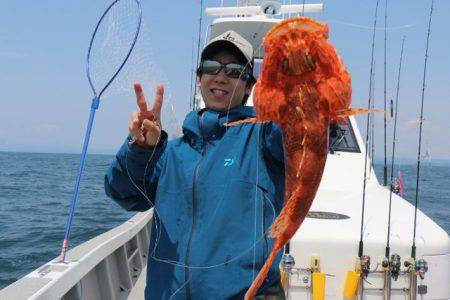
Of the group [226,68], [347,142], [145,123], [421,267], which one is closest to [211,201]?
[145,123]

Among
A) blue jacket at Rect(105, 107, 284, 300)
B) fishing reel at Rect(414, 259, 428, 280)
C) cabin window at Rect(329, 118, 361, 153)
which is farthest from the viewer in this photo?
cabin window at Rect(329, 118, 361, 153)

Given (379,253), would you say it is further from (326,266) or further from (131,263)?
(131,263)

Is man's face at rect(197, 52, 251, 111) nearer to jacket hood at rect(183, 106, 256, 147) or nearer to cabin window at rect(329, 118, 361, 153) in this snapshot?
jacket hood at rect(183, 106, 256, 147)

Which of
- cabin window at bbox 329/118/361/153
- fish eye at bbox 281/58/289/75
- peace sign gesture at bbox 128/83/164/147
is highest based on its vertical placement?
cabin window at bbox 329/118/361/153

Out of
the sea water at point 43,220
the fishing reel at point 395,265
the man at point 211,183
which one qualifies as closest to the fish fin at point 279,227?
the man at point 211,183

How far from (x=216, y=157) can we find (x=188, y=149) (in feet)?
0.67

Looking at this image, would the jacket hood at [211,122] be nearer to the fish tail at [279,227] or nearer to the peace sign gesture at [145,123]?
the peace sign gesture at [145,123]

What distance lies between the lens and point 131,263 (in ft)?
20.5

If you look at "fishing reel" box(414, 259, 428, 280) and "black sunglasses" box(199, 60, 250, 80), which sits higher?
"black sunglasses" box(199, 60, 250, 80)

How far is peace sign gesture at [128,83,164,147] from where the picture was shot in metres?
2.44

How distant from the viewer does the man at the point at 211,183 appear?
2.27m

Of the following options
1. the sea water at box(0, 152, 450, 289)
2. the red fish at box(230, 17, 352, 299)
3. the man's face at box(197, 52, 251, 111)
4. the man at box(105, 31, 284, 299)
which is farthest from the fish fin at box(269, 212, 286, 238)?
the sea water at box(0, 152, 450, 289)

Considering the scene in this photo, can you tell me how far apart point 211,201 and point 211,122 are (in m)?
0.43

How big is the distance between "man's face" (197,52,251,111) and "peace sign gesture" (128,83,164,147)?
0.26 meters
